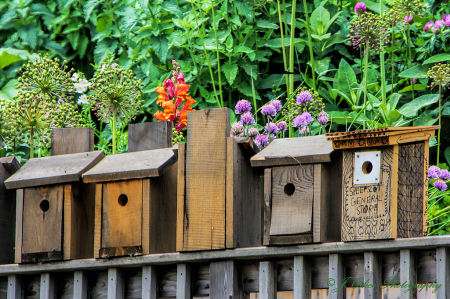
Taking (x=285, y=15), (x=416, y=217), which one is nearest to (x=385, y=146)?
(x=416, y=217)

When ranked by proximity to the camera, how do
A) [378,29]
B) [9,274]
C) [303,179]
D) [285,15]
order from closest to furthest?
[303,179] < [9,274] < [378,29] < [285,15]

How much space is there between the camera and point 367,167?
189 cm

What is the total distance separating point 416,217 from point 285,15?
7.76 feet

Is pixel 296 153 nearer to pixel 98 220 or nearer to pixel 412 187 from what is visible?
pixel 412 187

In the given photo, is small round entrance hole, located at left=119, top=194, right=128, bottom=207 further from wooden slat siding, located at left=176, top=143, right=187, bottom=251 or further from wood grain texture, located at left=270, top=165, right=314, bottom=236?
wood grain texture, located at left=270, top=165, right=314, bottom=236

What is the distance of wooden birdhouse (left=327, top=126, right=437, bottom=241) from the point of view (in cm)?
179

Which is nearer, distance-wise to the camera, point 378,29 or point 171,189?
point 171,189

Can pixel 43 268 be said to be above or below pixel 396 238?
below

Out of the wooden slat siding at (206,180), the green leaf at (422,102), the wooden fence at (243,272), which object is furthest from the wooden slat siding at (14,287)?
the green leaf at (422,102)

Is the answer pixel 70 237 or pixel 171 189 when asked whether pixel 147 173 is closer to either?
pixel 171 189

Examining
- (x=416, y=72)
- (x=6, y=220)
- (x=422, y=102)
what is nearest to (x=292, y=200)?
(x=6, y=220)

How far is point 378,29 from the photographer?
3113 millimetres

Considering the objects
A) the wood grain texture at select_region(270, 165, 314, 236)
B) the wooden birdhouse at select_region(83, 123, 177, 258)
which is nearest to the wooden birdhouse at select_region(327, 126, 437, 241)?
the wood grain texture at select_region(270, 165, 314, 236)

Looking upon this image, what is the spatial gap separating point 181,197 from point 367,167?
0.66 meters
